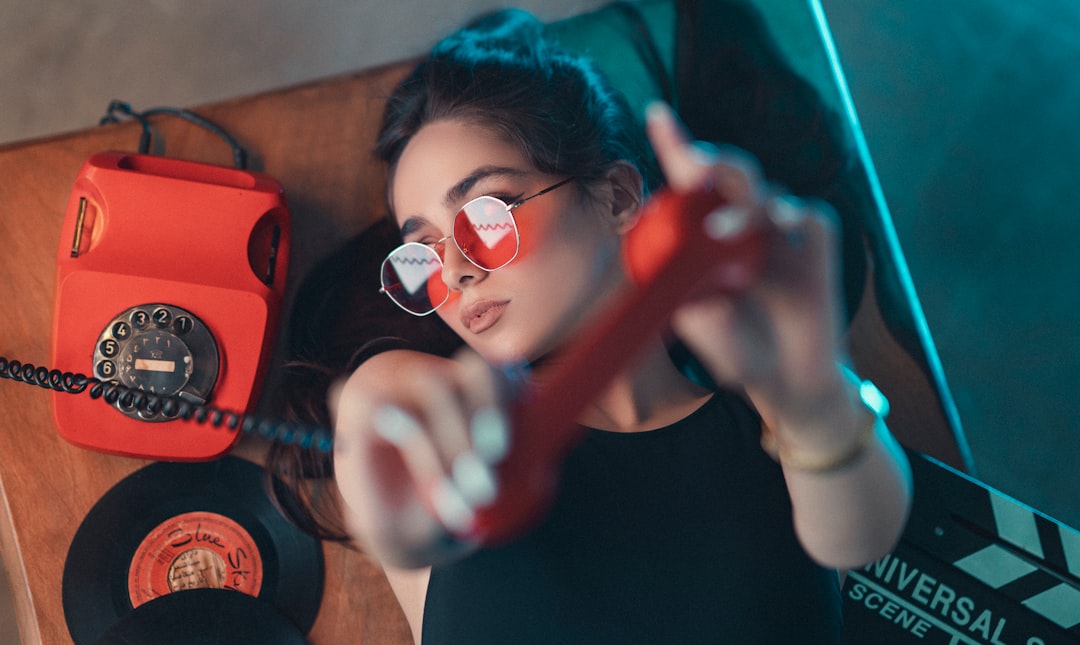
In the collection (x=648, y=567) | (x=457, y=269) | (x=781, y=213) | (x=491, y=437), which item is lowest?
(x=648, y=567)

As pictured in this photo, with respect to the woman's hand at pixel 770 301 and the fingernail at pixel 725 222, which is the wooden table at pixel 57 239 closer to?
the woman's hand at pixel 770 301

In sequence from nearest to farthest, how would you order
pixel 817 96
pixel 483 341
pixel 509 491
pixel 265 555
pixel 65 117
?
1. pixel 509 491
2. pixel 483 341
3. pixel 265 555
4. pixel 817 96
5. pixel 65 117

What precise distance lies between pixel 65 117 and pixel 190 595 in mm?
1406

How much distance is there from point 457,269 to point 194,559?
0.58 metres

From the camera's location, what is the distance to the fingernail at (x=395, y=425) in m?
0.56

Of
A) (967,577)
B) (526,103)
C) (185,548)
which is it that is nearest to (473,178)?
(526,103)

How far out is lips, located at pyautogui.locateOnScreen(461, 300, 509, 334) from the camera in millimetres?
991

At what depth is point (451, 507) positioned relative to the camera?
1.69 ft

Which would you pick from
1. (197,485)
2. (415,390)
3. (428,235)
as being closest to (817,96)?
(428,235)

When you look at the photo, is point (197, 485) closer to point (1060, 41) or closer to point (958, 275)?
point (958, 275)

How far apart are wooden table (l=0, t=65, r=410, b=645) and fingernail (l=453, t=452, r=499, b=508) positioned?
2.50ft

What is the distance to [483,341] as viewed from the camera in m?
1.02

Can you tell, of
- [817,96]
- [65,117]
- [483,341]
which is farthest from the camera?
[65,117]

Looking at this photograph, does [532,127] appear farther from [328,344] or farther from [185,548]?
[185,548]
